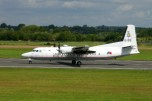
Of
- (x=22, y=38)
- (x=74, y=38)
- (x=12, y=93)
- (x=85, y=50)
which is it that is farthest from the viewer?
(x=22, y=38)

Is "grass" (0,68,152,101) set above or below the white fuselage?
below

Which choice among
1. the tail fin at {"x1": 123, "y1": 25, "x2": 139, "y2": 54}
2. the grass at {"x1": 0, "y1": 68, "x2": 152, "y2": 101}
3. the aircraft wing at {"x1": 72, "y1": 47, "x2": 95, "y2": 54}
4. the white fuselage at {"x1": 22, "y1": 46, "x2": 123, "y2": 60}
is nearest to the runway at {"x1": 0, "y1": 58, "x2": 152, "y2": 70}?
the white fuselage at {"x1": 22, "y1": 46, "x2": 123, "y2": 60}

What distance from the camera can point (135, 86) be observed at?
2739 centimetres

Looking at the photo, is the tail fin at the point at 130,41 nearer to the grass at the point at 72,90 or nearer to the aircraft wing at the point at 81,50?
the aircraft wing at the point at 81,50

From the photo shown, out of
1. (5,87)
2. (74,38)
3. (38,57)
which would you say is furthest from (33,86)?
(74,38)

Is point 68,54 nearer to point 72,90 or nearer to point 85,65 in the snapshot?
point 85,65

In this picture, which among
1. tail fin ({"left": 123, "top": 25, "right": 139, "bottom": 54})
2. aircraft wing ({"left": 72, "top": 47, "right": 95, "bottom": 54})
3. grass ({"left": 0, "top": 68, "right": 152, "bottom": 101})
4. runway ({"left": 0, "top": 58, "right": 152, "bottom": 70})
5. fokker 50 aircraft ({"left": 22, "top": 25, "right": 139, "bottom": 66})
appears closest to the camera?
grass ({"left": 0, "top": 68, "right": 152, "bottom": 101})

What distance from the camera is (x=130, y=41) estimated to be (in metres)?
53.6

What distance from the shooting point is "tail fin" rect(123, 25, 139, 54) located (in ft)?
172

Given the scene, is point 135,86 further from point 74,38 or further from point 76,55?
point 74,38

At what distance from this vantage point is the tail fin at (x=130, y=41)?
52.5 metres

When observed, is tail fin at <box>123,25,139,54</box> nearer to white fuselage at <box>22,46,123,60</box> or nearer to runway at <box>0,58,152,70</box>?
white fuselage at <box>22,46,123,60</box>

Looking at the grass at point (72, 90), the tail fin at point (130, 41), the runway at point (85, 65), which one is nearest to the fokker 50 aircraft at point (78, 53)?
the tail fin at point (130, 41)

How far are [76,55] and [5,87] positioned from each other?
26.7 meters
